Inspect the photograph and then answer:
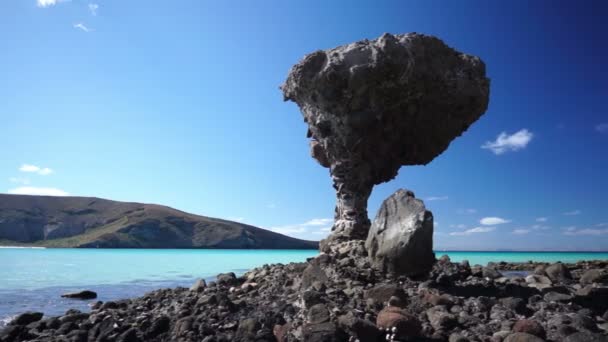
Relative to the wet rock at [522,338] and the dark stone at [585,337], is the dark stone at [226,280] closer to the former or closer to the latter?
the wet rock at [522,338]

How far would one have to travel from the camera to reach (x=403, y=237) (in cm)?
1045

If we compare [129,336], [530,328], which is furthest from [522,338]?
[129,336]

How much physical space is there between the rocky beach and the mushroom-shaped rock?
0.17 ft

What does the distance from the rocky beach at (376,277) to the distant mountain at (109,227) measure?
114m

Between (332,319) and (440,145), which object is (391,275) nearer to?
(332,319)

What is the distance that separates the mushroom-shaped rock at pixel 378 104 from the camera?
15086 mm

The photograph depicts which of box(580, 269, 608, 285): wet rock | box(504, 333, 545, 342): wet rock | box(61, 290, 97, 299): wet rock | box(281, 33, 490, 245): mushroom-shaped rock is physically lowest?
box(61, 290, 97, 299): wet rock

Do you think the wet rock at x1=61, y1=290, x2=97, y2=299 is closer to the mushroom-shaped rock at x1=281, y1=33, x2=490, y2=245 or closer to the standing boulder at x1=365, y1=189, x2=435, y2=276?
the mushroom-shaped rock at x1=281, y1=33, x2=490, y2=245

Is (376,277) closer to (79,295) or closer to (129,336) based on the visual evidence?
(129,336)

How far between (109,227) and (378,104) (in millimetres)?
132311

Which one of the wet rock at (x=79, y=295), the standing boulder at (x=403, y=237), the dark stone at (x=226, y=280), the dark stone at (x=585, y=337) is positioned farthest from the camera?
the wet rock at (x=79, y=295)

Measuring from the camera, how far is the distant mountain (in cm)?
11894

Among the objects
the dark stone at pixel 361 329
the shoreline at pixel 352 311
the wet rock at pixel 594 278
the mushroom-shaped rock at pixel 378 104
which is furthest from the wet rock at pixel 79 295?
the wet rock at pixel 594 278

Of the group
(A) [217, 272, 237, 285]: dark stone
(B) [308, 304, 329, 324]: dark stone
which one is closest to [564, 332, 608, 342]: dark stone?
(B) [308, 304, 329, 324]: dark stone
